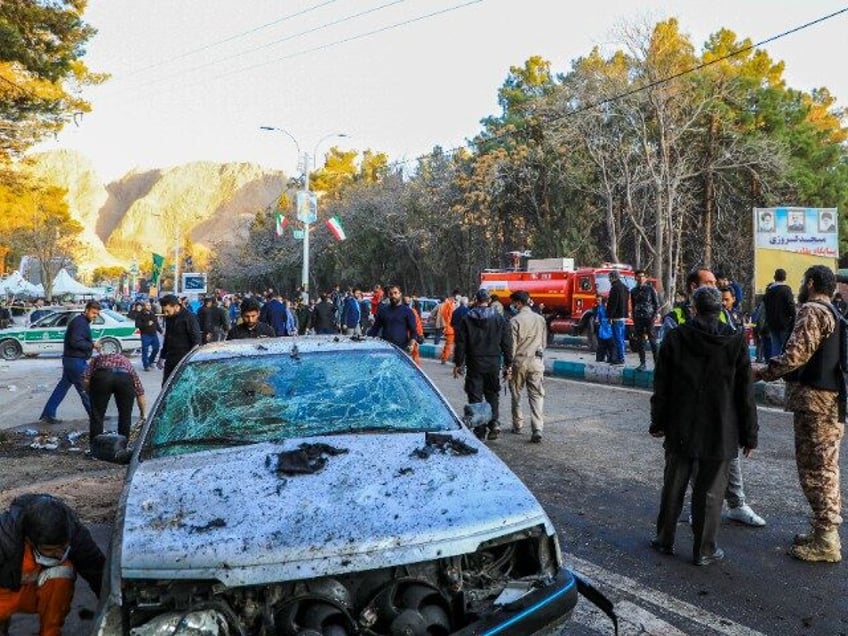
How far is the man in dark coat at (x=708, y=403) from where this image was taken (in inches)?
176

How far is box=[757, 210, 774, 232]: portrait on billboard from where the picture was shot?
18547mm

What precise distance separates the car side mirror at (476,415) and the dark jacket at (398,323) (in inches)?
251

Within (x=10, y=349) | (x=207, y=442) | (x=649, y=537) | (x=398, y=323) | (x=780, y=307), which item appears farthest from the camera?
(x=10, y=349)

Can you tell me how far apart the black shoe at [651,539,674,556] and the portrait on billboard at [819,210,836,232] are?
1672 centimetres

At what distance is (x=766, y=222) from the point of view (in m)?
18.6

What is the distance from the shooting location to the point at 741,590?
164 inches

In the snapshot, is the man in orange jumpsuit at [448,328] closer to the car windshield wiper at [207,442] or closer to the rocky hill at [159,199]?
the car windshield wiper at [207,442]

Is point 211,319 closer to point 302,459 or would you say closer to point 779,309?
point 779,309

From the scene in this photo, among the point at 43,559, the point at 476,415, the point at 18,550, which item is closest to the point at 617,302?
the point at 476,415

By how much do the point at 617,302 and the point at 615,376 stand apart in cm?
173

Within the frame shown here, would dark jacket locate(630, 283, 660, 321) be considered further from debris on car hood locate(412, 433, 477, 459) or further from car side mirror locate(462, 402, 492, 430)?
debris on car hood locate(412, 433, 477, 459)

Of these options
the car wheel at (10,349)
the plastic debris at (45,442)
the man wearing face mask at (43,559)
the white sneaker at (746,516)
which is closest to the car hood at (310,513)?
the man wearing face mask at (43,559)

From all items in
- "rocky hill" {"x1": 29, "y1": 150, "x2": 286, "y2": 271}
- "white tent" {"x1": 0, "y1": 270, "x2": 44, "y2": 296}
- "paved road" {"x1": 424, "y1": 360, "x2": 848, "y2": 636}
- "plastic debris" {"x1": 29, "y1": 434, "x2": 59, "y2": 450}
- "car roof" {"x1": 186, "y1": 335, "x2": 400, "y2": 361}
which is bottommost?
"plastic debris" {"x1": 29, "y1": 434, "x2": 59, "y2": 450}

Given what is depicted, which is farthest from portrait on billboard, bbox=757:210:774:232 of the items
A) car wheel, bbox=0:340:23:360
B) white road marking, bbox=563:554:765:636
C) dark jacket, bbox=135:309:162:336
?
car wheel, bbox=0:340:23:360
